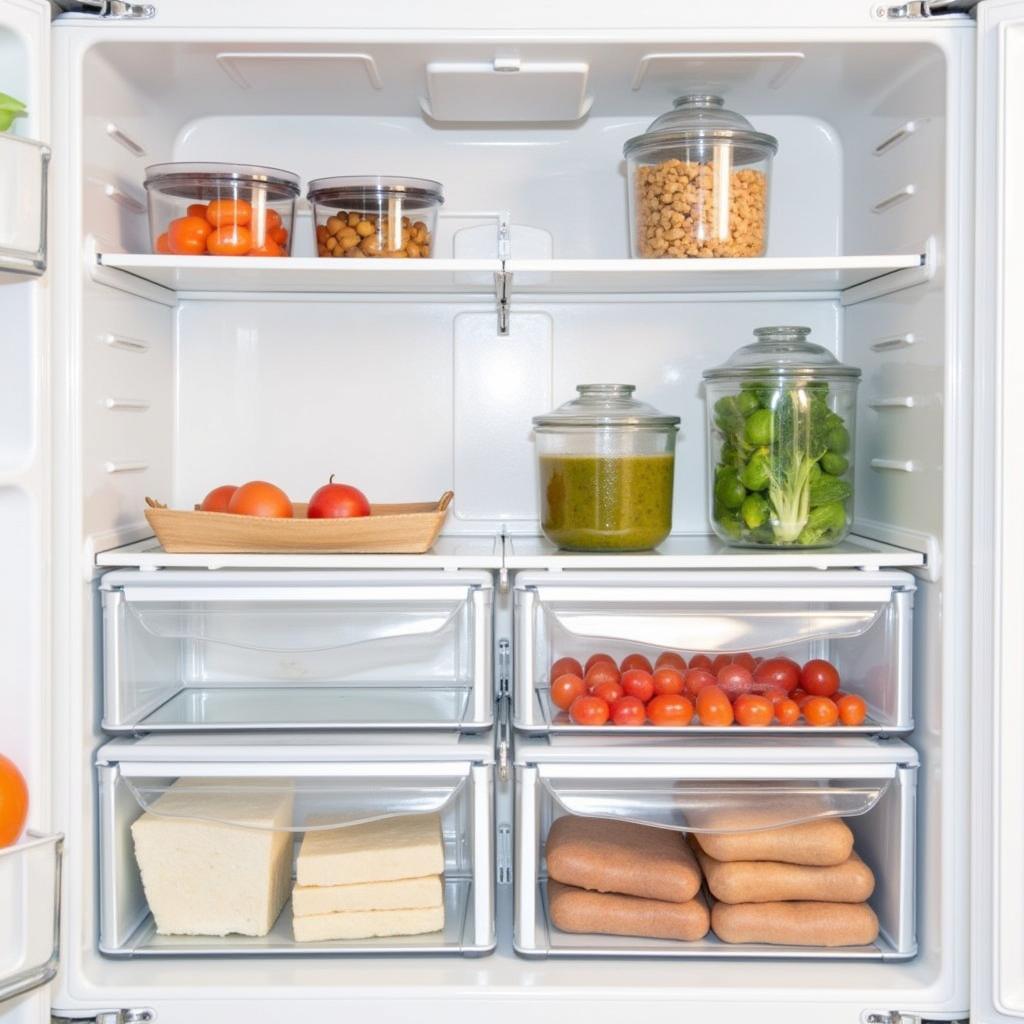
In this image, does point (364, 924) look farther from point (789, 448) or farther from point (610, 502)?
point (789, 448)

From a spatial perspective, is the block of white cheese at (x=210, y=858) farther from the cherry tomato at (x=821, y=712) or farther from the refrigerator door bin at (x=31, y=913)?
the cherry tomato at (x=821, y=712)

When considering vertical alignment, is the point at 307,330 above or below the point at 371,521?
above

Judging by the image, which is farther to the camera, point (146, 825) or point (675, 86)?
point (675, 86)

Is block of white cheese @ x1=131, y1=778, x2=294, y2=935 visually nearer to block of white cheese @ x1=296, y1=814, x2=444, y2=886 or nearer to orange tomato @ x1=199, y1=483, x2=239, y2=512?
block of white cheese @ x1=296, y1=814, x2=444, y2=886

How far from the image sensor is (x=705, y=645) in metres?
1.72

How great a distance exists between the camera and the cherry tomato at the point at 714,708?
1692mm

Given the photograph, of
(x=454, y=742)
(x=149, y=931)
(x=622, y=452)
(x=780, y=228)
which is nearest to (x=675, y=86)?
(x=780, y=228)

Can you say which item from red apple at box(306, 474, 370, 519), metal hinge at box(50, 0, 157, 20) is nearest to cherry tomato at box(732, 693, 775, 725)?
red apple at box(306, 474, 370, 519)

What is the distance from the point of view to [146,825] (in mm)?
1695

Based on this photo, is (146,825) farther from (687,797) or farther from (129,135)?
(129,135)

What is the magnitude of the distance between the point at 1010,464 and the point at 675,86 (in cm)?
76

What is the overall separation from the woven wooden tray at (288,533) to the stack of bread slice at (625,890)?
506 millimetres

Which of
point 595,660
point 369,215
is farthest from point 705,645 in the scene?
point 369,215

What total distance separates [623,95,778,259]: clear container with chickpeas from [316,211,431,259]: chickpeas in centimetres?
35
